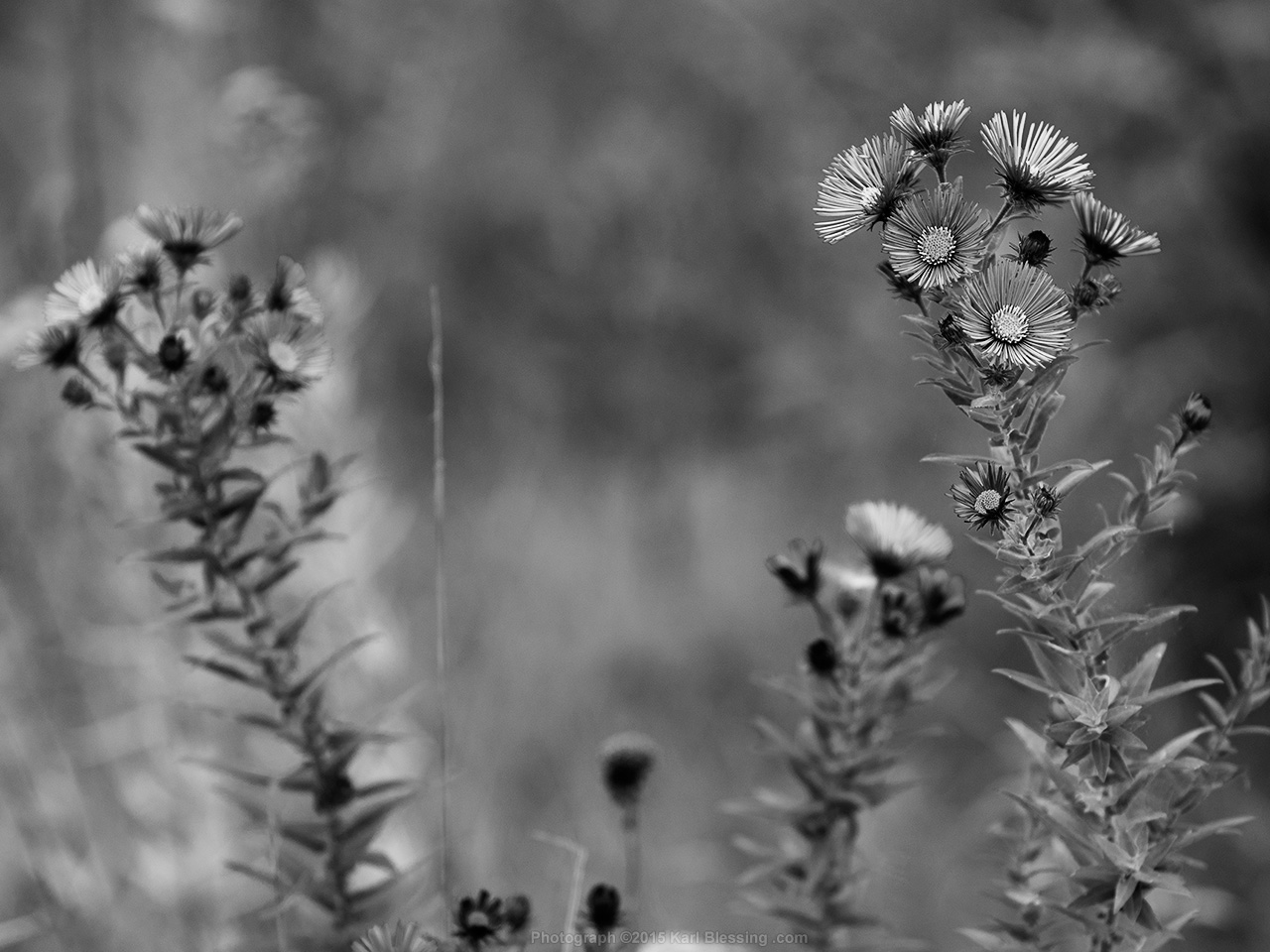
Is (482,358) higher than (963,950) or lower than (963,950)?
higher

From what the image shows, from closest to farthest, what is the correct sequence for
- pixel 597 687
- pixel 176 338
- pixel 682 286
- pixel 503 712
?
pixel 176 338, pixel 503 712, pixel 597 687, pixel 682 286

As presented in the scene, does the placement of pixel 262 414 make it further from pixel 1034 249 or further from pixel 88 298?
pixel 1034 249

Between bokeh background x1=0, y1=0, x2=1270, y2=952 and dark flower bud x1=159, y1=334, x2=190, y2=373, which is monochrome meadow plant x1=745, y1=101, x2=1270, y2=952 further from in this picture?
bokeh background x1=0, y1=0, x2=1270, y2=952

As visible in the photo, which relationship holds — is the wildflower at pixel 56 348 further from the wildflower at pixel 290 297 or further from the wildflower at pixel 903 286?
the wildflower at pixel 903 286

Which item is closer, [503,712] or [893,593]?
[893,593]

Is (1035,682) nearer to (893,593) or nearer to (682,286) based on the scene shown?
(893,593)

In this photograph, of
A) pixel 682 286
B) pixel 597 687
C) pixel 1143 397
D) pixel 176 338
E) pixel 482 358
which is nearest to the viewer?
pixel 176 338

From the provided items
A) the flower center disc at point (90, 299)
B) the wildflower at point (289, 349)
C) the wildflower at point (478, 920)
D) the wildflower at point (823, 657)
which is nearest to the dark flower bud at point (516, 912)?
the wildflower at point (478, 920)

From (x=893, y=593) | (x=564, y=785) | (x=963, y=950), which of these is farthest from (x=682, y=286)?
(x=893, y=593)
